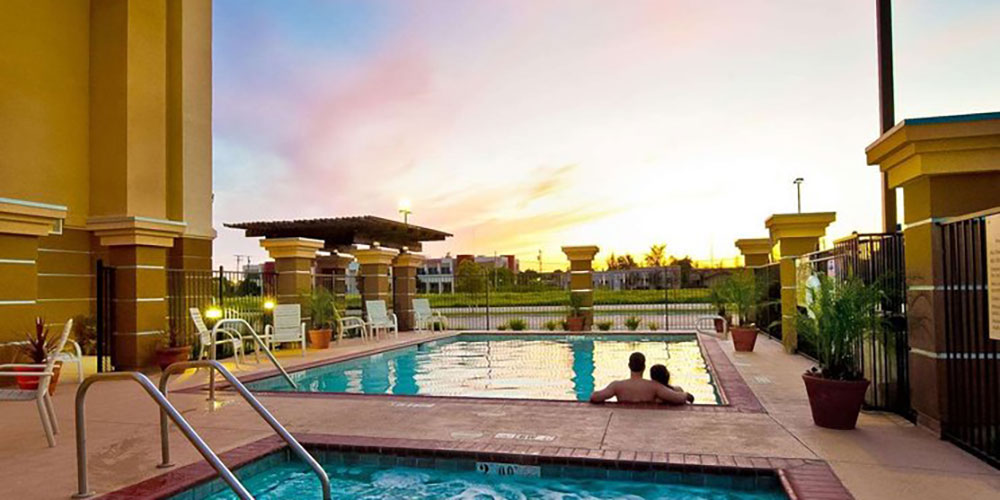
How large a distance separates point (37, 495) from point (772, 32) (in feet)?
45.0

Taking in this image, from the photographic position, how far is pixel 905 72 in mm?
11273

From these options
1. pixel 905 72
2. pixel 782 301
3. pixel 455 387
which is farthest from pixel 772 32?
pixel 455 387

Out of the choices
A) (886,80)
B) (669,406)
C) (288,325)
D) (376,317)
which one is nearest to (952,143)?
(669,406)

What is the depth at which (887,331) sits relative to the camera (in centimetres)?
586

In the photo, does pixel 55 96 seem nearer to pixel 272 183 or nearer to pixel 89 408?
pixel 89 408

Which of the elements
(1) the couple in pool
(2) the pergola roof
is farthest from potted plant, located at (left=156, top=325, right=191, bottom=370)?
(2) the pergola roof

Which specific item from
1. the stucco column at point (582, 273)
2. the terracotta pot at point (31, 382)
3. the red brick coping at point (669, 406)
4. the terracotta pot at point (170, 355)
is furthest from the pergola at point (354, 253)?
the terracotta pot at point (31, 382)

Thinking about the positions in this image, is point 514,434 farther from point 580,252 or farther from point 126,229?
point 580,252

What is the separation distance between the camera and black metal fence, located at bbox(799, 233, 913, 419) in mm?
5773

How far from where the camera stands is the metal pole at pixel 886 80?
9.43 metres

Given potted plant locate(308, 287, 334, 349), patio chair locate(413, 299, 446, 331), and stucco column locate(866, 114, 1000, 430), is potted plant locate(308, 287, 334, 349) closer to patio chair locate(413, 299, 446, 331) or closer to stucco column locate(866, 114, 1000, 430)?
patio chair locate(413, 299, 446, 331)

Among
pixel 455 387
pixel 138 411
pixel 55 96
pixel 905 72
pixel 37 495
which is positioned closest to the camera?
pixel 37 495

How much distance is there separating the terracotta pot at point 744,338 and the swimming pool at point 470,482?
24.2 feet

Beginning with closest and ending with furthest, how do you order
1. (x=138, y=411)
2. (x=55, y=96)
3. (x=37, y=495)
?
(x=37, y=495) < (x=138, y=411) < (x=55, y=96)
